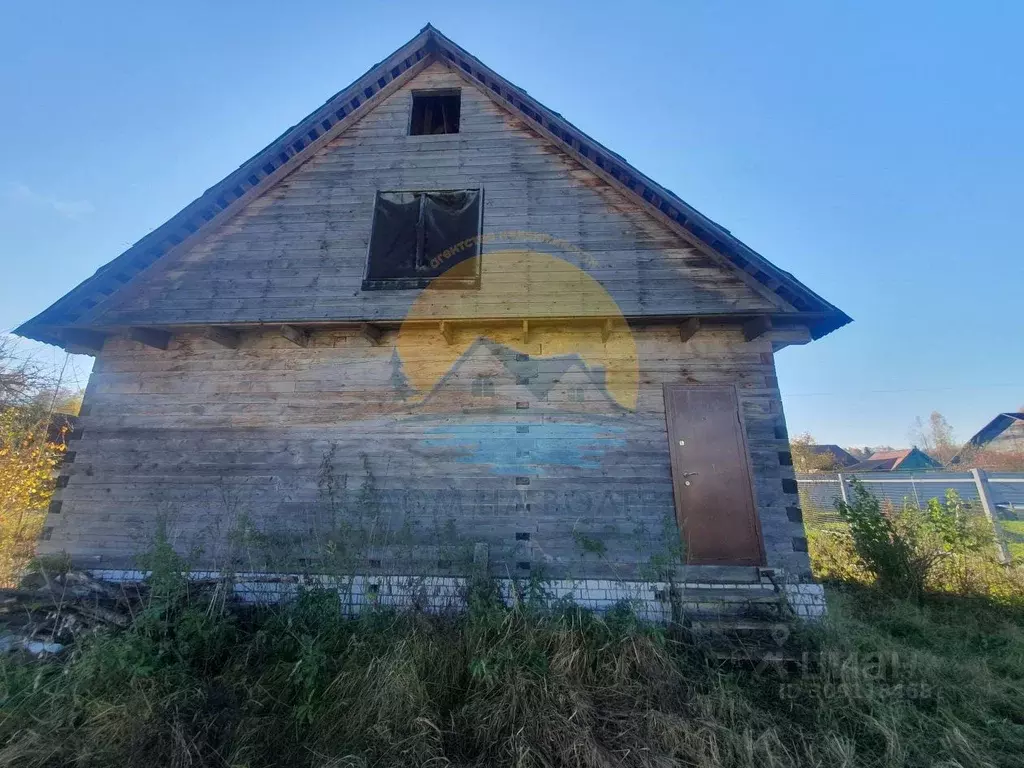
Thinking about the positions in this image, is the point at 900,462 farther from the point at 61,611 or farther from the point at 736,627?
the point at 61,611

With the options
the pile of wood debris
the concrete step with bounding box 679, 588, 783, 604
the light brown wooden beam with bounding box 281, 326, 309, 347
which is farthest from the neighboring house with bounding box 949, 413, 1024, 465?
the pile of wood debris

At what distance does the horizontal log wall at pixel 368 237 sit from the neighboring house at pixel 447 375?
44 mm

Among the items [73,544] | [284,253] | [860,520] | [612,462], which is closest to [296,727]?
[612,462]

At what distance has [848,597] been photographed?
6.88 m

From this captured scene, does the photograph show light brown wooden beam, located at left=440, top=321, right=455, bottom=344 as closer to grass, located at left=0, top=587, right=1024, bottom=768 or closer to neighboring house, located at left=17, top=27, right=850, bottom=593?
neighboring house, located at left=17, top=27, right=850, bottom=593

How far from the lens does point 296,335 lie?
21.6ft

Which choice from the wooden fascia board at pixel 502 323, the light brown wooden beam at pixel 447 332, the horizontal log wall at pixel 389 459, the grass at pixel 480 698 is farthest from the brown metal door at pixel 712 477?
the light brown wooden beam at pixel 447 332

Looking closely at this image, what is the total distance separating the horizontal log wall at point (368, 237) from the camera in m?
6.46

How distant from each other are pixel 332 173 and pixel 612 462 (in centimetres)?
695

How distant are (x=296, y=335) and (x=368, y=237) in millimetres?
2001

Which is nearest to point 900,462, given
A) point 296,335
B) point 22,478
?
point 296,335

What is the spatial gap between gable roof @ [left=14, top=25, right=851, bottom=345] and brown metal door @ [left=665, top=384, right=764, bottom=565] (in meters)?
1.76

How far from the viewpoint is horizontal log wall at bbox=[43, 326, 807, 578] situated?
19.3 feet

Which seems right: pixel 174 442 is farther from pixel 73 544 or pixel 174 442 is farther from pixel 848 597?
pixel 848 597
